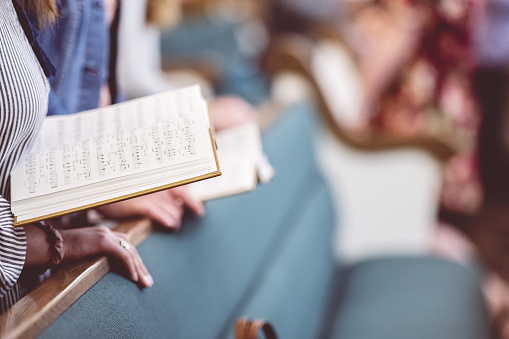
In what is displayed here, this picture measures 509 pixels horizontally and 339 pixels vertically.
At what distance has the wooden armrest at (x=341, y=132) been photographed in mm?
2029

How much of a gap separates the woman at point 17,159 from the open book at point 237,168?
22cm

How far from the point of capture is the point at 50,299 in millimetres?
647

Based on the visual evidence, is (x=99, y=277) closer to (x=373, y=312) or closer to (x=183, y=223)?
(x=183, y=223)

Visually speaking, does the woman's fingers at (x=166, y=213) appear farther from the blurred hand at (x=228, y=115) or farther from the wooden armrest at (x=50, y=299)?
the blurred hand at (x=228, y=115)

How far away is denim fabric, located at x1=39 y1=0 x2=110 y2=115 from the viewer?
2.91ft

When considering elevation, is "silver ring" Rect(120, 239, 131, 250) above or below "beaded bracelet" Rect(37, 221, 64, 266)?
below

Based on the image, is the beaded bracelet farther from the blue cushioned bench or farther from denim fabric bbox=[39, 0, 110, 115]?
denim fabric bbox=[39, 0, 110, 115]

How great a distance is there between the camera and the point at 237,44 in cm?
387

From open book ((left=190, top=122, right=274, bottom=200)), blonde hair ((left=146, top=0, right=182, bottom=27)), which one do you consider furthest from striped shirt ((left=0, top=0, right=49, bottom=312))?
blonde hair ((left=146, top=0, right=182, bottom=27))

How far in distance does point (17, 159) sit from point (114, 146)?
0.44 feet

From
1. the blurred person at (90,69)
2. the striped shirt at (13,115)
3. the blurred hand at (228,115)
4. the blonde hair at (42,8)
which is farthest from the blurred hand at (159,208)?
the blurred hand at (228,115)

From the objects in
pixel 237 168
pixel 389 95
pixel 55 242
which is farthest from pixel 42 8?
pixel 389 95

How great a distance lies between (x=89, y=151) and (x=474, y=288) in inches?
56.2

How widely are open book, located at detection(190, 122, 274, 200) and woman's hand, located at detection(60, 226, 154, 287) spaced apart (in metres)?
0.22
